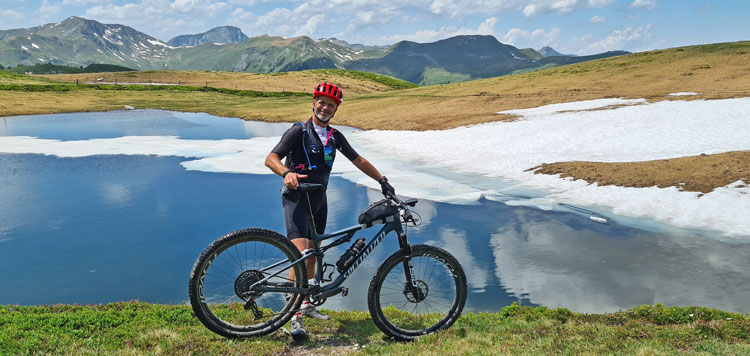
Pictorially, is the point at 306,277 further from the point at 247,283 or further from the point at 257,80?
the point at 257,80

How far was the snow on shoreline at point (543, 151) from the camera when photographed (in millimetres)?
17172

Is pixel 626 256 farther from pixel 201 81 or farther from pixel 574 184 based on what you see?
pixel 201 81

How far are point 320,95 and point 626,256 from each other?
31.8 feet

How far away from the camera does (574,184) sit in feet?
66.5

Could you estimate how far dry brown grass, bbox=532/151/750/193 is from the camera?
719 inches

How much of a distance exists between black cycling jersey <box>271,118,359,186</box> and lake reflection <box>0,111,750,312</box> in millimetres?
4324

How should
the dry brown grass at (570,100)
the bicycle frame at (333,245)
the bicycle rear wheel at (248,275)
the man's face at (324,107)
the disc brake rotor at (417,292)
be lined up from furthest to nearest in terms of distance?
the dry brown grass at (570,100) → the disc brake rotor at (417,292) → the man's face at (324,107) → the bicycle frame at (333,245) → the bicycle rear wheel at (248,275)

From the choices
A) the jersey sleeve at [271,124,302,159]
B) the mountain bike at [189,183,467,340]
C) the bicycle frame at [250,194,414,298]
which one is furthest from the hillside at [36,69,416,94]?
the bicycle frame at [250,194,414,298]

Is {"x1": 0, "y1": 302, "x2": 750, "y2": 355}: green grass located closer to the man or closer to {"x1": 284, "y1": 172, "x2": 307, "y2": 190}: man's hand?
the man

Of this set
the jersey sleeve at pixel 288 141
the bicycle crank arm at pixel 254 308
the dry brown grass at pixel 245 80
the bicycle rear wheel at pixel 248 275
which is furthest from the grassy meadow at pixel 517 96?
the dry brown grass at pixel 245 80

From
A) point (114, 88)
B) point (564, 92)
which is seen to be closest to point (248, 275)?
point (564, 92)

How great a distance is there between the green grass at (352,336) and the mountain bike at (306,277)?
248mm

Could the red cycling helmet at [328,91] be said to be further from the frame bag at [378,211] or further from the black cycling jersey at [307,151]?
the frame bag at [378,211]

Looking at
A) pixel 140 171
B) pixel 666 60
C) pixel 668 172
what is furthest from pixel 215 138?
pixel 666 60
